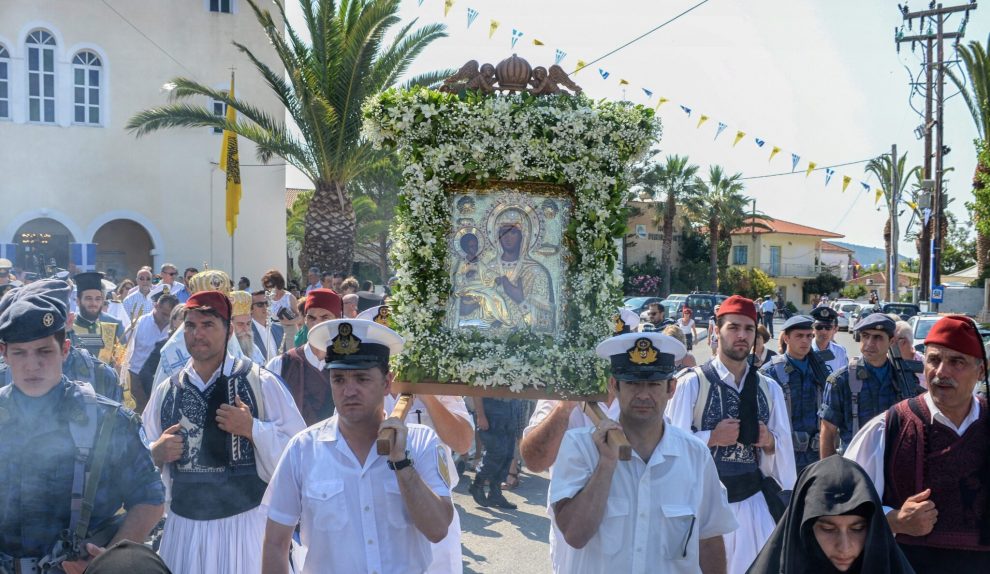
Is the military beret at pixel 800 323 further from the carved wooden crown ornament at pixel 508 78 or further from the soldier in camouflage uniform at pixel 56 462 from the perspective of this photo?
the soldier in camouflage uniform at pixel 56 462

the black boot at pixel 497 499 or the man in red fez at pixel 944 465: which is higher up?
the man in red fez at pixel 944 465

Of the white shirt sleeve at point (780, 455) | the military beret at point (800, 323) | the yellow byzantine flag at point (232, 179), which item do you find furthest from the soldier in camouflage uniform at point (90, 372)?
the yellow byzantine flag at point (232, 179)

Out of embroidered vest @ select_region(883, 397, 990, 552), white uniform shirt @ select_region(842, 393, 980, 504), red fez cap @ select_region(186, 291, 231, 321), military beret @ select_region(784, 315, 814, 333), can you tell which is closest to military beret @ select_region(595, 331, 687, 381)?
white uniform shirt @ select_region(842, 393, 980, 504)

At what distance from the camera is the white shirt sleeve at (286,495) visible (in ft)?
12.5

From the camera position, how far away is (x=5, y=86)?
1064 inches

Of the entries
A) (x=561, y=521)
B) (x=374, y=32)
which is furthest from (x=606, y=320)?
(x=374, y=32)

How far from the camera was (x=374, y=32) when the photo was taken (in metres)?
19.9

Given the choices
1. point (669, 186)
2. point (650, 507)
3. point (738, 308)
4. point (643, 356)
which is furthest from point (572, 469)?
point (669, 186)

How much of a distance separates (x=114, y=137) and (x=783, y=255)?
64.3m

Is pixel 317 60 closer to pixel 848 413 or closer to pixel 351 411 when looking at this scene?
pixel 848 413

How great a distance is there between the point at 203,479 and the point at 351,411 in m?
1.60

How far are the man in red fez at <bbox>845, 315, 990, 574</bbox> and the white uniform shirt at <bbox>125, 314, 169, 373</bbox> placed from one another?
7581 millimetres

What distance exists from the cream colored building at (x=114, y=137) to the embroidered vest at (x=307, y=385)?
2181cm

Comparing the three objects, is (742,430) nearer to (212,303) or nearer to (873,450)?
(873,450)
